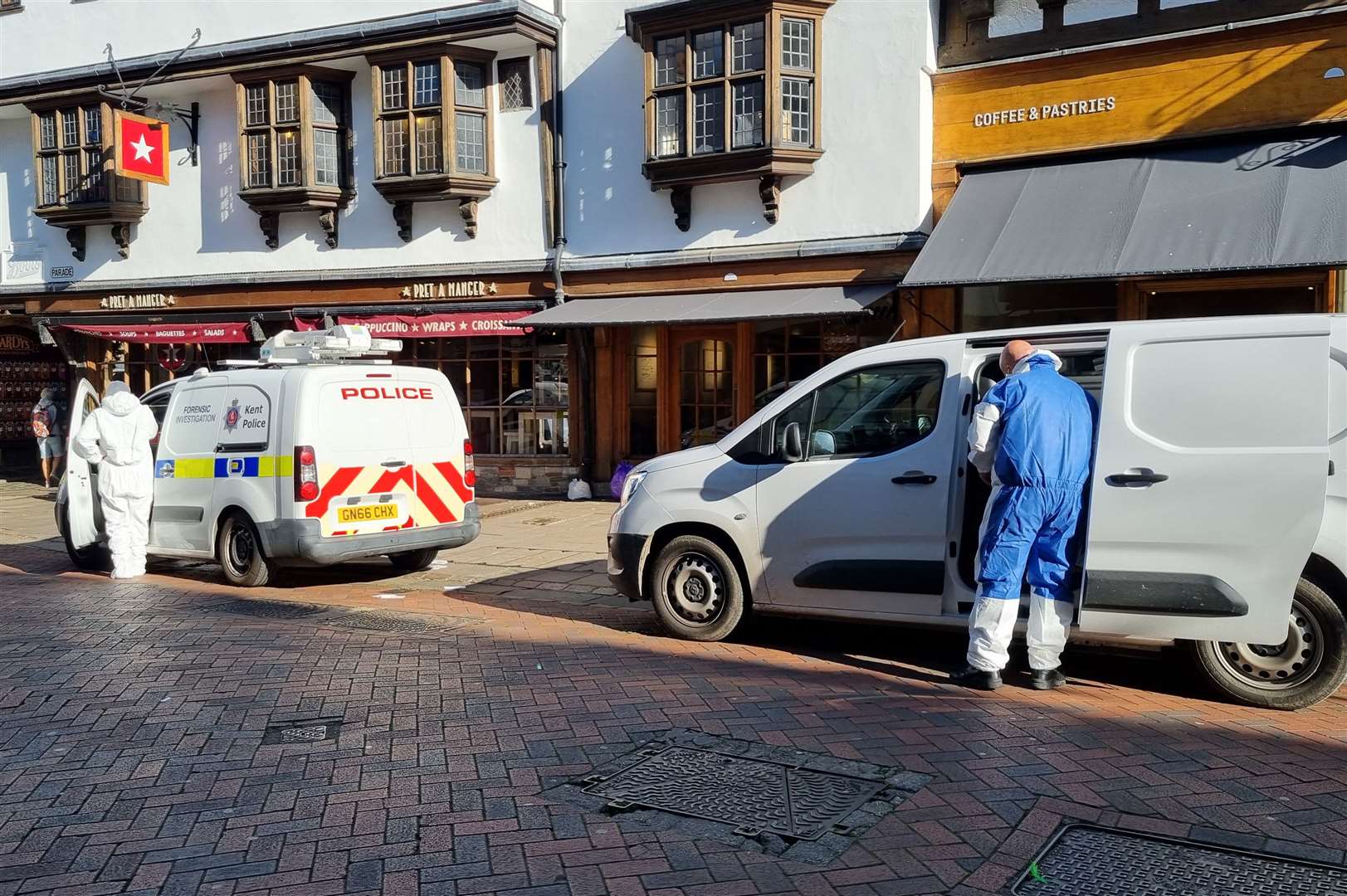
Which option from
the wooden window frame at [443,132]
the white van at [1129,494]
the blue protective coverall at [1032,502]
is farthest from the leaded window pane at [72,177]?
the blue protective coverall at [1032,502]

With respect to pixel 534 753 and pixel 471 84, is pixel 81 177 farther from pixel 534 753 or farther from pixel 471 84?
pixel 534 753

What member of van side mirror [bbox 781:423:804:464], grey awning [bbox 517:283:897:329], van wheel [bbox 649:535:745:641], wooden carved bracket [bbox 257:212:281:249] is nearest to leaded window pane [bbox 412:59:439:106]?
wooden carved bracket [bbox 257:212:281:249]

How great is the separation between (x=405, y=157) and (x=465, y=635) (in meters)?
10.5

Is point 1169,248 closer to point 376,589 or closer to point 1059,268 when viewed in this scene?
→ point 1059,268

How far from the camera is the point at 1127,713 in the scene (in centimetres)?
560

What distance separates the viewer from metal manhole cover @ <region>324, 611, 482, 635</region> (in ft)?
25.7

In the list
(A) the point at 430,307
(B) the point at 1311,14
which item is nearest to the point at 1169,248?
(B) the point at 1311,14

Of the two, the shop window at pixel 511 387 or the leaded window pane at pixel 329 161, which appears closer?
the shop window at pixel 511 387

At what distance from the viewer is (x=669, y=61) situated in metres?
14.4

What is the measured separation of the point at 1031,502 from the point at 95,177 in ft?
59.8

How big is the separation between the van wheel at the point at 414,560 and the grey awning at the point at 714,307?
4449 mm

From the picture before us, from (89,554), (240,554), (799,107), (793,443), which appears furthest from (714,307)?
(89,554)

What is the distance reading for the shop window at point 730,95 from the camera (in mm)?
13586

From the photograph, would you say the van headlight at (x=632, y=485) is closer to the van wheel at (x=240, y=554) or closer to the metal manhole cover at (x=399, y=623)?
the metal manhole cover at (x=399, y=623)
